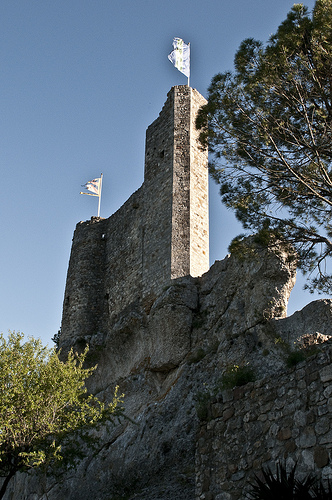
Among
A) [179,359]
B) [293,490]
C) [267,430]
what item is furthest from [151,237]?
[293,490]

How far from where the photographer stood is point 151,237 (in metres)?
18.8

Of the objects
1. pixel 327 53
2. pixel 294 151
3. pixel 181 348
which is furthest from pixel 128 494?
pixel 327 53

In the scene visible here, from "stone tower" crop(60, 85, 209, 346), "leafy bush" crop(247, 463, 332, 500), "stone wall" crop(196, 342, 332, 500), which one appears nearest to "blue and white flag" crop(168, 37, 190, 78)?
"stone tower" crop(60, 85, 209, 346)

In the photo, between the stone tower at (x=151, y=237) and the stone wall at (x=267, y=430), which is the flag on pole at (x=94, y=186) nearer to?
the stone tower at (x=151, y=237)

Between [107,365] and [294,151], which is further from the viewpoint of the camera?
[107,365]

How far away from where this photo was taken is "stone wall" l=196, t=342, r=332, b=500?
21.2 ft

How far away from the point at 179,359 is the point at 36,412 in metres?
4.32

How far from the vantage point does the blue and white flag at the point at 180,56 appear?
21.6m

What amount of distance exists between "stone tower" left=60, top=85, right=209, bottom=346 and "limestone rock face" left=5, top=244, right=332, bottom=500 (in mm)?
1131

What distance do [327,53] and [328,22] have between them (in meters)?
0.59

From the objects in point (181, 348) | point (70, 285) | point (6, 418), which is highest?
point (70, 285)

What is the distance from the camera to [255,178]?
1200cm

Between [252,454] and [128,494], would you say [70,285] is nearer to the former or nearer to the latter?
[128,494]

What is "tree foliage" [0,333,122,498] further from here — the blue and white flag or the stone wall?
the blue and white flag
